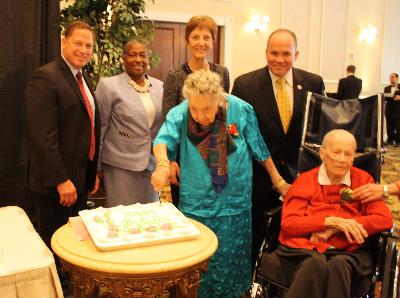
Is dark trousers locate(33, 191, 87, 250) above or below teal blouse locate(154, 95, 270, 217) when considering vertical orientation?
below

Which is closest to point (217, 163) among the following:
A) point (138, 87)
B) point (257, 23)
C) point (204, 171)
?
point (204, 171)

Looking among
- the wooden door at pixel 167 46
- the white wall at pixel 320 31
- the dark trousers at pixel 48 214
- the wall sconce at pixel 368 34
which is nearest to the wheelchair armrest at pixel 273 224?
the dark trousers at pixel 48 214

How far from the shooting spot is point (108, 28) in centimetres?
395

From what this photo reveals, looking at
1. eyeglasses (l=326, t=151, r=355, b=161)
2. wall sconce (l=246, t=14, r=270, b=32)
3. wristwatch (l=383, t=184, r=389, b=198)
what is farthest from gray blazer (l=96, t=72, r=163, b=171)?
wall sconce (l=246, t=14, r=270, b=32)

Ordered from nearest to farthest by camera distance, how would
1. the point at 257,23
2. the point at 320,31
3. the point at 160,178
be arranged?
the point at 160,178
the point at 257,23
the point at 320,31

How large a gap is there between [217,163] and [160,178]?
34 cm

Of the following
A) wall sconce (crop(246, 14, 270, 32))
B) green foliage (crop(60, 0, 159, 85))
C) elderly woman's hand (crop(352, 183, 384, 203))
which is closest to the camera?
elderly woman's hand (crop(352, 183, 384, 203))

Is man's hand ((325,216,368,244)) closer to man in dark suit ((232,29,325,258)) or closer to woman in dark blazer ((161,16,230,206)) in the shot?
man in dark suit ((232,29,325,258))

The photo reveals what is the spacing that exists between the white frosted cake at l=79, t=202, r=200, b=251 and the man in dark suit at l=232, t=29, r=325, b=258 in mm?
832

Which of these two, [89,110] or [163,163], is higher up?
[89,110]

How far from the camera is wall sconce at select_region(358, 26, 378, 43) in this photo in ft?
31.6

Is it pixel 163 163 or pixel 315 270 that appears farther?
pixel 163 163

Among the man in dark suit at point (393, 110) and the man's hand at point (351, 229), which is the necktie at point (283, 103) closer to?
the man's hand at point (351, 229)

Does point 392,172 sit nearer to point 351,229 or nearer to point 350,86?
point 350,86
